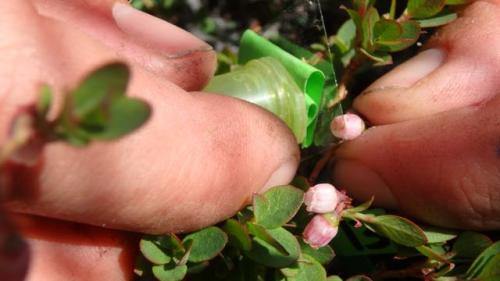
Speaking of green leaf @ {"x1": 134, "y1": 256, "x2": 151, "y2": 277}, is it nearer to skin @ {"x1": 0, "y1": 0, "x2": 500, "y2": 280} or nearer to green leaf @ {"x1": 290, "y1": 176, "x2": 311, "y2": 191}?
skin @ {"x1": 0, "y1": 0, "x2": 500, "y2": 280}

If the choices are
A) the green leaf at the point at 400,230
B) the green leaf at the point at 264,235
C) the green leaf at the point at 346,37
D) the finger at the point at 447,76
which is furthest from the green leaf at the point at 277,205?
the green leaf at the point at 346,37

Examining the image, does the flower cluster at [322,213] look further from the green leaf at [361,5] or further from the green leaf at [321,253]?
the green leaf at [361,5]

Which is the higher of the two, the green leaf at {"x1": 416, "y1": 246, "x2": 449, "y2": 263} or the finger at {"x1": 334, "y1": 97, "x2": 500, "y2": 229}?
the finger at {"x1": 334, "y1": 97, "x2": 500, "y2": 229}

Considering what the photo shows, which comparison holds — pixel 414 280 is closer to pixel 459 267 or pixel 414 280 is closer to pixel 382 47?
pixel 459 267

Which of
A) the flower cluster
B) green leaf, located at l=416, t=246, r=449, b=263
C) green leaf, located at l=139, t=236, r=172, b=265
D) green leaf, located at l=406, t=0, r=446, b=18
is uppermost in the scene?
green leaf, located at l=406, t=0, r=446, b=18

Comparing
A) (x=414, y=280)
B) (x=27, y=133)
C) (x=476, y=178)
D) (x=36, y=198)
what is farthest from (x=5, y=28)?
(x=414, y=280)

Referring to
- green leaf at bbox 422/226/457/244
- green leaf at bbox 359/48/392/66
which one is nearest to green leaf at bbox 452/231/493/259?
green leaf at bbox 422/226/457/244

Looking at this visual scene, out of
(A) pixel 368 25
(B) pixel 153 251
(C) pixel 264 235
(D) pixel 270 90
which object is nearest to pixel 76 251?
(B) pixel 153 251
